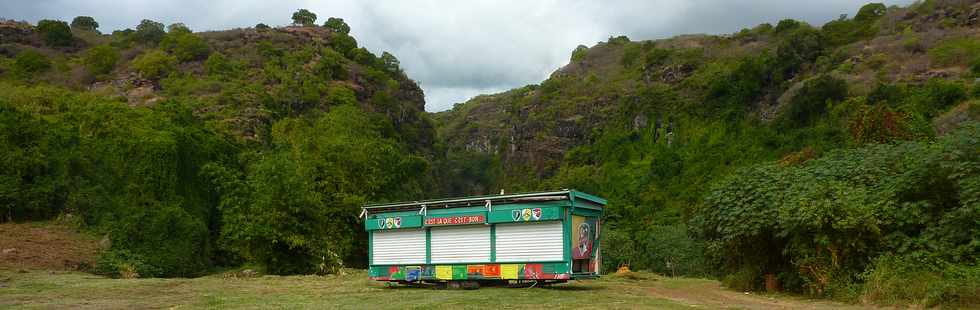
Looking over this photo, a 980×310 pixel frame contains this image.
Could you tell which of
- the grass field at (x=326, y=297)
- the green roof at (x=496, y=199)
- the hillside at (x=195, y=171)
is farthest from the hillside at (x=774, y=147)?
the hillside at (x=195, y=171)

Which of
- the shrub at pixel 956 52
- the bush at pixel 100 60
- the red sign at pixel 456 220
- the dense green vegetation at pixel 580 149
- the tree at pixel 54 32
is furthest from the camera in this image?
the tree at pixel 54 32

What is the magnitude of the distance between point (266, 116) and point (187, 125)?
1426cm

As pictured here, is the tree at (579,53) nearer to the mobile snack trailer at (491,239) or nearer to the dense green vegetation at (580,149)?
the dense green vegetation at (580,149)

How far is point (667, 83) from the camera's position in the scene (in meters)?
101

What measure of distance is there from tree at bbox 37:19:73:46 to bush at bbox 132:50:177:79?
1334 cm

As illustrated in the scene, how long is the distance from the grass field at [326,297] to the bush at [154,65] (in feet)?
175

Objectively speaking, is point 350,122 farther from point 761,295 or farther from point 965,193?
point 965,193

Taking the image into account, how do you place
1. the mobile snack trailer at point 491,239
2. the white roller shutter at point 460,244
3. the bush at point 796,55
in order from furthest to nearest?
1. the bush at point 796,55
2. the white roller shutter at point 460,244
3. the mobile snack trailer at point 491,239

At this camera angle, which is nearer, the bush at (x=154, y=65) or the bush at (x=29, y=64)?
the bush at (x=29, y=64)

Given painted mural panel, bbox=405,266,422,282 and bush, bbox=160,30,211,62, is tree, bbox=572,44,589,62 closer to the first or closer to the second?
bush, bbox=160,30,211,62

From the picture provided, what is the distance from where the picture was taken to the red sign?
18.3 meters

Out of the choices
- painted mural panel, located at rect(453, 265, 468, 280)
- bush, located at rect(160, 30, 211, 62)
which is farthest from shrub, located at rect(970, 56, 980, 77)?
bush, located at rect(160, 30, 211, 62)

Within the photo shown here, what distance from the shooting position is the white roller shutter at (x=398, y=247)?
1953cm

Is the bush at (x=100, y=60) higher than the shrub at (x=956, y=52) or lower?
higher
